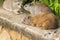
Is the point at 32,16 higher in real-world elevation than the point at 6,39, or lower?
higher

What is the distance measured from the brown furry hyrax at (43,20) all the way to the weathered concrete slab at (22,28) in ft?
0.19

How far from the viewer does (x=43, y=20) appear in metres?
1.83

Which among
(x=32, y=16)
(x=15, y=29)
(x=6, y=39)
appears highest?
(x=32, y=16)

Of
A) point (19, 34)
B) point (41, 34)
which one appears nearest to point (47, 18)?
point (41, 34)

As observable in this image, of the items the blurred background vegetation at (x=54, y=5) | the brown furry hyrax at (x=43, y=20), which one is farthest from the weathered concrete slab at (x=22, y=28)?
the blurred background vegetation at (x=54, y=5)

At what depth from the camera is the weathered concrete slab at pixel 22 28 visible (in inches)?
67.3

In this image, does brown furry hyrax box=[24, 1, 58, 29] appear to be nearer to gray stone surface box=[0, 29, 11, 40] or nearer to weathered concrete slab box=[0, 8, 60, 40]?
weathered concrete slab box=[0, 8, 60, 40]

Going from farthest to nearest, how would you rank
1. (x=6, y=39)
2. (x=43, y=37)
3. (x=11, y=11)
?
(x=11, y=11), (x=6, y=39), (x=43, y=37)

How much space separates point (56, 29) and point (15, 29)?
44 cm

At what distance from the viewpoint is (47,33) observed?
1.75m

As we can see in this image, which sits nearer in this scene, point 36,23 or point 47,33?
point 47,33

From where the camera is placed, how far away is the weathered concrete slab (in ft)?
5.61

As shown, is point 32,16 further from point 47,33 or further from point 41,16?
point 47,33

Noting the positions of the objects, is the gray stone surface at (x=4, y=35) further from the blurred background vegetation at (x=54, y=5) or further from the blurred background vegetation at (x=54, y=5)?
the blurred background vegetation at (x=54, y=5)
